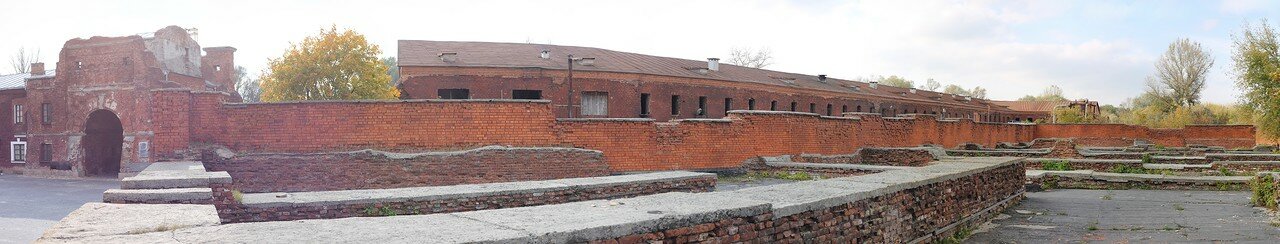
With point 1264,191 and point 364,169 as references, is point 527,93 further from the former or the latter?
point 1264,191

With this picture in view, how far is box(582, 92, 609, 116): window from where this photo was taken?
93.1ft

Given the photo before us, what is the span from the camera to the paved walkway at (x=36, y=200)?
12.9m

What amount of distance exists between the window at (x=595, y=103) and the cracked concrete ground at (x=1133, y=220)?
17412mm

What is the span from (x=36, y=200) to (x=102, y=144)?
9502 millimetres

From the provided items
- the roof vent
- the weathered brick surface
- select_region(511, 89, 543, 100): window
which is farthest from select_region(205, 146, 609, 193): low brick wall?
select_region(511, 89, 543, 100): window

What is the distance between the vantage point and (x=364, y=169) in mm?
15016

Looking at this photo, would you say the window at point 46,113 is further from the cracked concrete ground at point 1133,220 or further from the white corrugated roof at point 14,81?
the cracked concrete ground at point 1133,220

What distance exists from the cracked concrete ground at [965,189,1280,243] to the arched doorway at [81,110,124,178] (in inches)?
1005

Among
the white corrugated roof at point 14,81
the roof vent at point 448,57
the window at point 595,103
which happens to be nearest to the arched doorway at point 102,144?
the white corrugated roof at point 14,81

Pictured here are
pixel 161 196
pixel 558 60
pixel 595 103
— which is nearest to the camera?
pixel 161 196

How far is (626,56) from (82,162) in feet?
62.1

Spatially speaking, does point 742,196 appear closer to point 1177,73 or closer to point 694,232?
point 694,232

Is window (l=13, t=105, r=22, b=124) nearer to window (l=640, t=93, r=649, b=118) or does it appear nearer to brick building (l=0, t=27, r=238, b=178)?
brick building (l=0, t=27, r=238, b=178)

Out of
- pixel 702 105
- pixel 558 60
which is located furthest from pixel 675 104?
pixel 558 60
